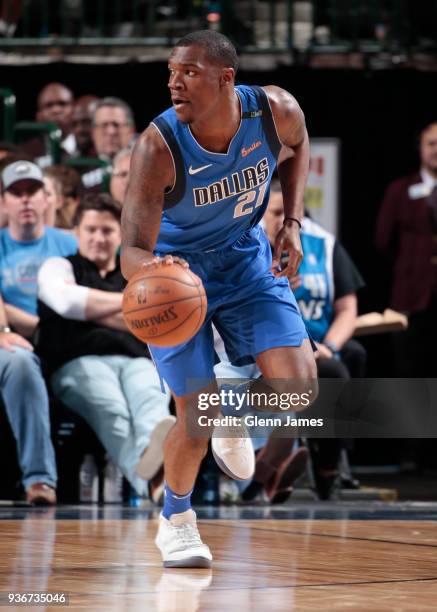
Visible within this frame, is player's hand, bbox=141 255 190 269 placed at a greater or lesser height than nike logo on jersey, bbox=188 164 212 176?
lesser

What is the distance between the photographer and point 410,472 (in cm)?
883

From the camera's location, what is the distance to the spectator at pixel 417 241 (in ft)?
29.2

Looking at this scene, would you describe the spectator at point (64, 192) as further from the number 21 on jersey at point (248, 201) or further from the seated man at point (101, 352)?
the number 21 on jersey at point (248, 201)

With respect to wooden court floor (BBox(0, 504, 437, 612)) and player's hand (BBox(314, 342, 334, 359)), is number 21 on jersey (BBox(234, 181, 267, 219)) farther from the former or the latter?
player's hand (BBox(314, 342, 334, 359))

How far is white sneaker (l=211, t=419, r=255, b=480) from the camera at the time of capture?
464 centimetres

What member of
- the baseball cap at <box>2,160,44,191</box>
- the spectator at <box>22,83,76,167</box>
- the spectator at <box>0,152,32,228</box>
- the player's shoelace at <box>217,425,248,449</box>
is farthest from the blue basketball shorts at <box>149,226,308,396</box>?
the spectator at <box>22,83,76,167</box>

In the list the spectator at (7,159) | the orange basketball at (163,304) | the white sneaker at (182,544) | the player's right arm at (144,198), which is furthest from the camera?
the spectator at (7,159)

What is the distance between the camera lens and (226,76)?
4234 mm

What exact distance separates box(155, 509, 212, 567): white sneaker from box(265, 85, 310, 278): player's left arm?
3.10 ft

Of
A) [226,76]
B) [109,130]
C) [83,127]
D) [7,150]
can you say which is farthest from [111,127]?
[226,76]

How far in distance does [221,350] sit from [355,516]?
1243 mm

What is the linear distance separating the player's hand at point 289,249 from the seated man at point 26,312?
2.49 metres

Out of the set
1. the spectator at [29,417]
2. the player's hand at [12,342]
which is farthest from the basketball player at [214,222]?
the player's hand at [12,342]

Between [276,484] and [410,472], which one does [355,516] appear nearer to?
[276,484]
